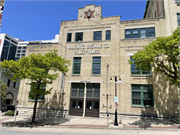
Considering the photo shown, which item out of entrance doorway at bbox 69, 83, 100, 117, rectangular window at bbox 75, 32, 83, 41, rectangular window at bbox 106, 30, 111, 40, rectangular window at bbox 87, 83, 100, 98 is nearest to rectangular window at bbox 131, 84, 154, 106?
rectangular window at bbox 87, 83, 100, 98

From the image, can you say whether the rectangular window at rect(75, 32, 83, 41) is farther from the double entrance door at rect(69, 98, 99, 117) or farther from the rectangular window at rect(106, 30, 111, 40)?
the double entrance door at rect(69, 98, 99, 117)

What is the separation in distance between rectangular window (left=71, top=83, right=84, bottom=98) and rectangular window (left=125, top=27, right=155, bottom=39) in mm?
10687

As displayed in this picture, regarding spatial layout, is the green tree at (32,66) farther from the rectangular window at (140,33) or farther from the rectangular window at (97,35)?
the rectangular window at (140,33)

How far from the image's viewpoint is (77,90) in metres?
20.8

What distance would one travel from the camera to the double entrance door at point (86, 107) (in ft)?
63.7

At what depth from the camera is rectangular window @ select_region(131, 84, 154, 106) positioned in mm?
17911

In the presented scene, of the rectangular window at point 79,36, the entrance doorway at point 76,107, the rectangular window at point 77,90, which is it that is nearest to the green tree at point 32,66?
the rectangular window at point 77,90

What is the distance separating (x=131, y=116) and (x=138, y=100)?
2383mm

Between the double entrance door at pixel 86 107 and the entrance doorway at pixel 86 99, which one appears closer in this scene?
the double entrance door at pixel 86 107

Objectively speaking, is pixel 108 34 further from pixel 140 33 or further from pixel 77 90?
pixel 77 90

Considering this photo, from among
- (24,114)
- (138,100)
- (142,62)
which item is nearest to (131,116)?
(138,100)

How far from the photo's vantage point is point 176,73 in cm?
1309

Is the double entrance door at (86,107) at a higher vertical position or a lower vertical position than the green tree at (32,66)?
lower

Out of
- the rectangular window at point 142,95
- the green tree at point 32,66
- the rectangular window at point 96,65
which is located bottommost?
the rectangular window at point 142,95
